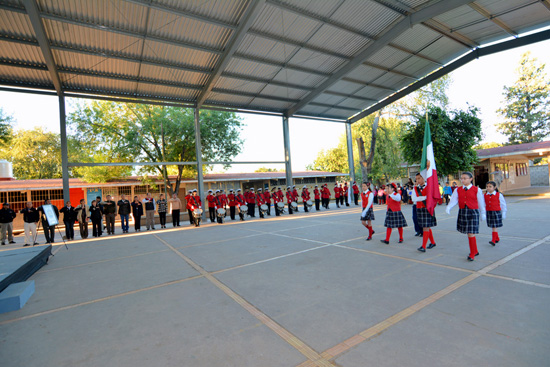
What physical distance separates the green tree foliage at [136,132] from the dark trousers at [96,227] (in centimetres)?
911

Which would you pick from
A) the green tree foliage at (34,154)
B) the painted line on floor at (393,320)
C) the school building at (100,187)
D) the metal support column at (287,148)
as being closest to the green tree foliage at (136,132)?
the school building at (100,187)

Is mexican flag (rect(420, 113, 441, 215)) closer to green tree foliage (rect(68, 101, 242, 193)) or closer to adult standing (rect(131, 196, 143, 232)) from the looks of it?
adult standing (rect(131, 196, 143, 232))

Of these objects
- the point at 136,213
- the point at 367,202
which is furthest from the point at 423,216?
the point at 136,213

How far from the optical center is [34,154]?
1142 inches

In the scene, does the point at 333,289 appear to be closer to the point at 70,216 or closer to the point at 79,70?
the point at 70,216

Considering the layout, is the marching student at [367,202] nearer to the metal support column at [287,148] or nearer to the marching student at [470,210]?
the marching student at [470,210]

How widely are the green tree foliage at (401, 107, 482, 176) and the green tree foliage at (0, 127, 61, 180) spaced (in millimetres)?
34818

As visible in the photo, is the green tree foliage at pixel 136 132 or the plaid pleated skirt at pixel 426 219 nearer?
the plaid pleated skirt at pixel 426 219

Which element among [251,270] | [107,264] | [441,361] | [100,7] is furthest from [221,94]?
[441,361]

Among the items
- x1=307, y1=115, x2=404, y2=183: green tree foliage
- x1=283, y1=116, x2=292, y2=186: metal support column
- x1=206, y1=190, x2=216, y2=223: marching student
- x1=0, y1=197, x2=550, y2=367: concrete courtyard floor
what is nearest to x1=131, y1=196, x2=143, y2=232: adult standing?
x1=206, y1=190, x2=216, y2=223: marching student

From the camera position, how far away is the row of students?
4895 millimetres

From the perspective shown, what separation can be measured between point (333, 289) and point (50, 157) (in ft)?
119

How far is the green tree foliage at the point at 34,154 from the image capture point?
28.0 meters

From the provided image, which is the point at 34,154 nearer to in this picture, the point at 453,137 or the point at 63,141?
the point at 63,141
